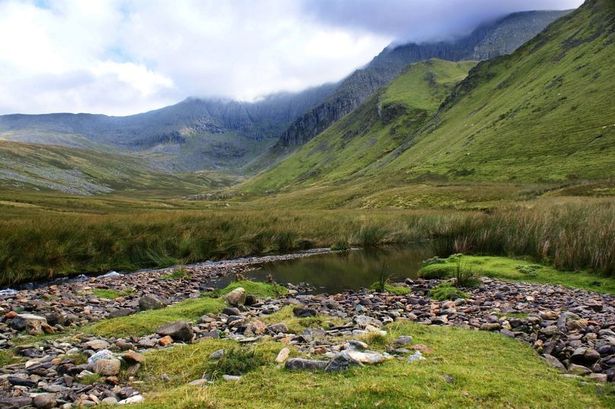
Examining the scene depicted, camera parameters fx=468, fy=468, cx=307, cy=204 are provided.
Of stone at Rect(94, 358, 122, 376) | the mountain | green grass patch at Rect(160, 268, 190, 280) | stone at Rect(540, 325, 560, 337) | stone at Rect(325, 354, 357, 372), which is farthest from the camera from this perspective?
the mountain

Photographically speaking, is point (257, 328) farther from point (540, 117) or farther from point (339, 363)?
point (540, 117)

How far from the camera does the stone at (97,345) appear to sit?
962cm

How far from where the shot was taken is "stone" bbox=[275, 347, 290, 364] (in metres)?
8.17

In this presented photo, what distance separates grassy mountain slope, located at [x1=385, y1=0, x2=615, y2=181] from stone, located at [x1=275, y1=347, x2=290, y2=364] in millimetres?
77817

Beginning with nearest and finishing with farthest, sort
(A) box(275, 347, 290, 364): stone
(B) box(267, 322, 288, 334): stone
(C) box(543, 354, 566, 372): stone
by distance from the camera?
(A) box(275, 347, 290, 364): stone < (C) box(543, 354, 566, 372): stone < (B) box(267, 322, 288, 334): stone

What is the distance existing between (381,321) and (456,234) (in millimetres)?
20242

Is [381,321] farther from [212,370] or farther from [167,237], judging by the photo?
[167,237]

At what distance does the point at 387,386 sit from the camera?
22.0 ft

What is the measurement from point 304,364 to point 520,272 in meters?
16.1

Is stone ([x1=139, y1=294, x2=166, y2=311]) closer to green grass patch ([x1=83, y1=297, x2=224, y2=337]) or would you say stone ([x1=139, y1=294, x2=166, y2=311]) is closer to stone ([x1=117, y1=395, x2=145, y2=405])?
green grass patch ([x1=83, y1=297, x2=224, y2=337])

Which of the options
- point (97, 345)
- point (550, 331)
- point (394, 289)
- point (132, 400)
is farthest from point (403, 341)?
point (394, 289)

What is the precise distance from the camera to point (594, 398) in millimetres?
6902

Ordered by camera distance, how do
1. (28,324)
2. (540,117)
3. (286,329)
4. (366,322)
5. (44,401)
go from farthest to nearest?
1. (540,117)
2. (366,322)
3. (28,324)
4. (286,329)
5. (44,401)

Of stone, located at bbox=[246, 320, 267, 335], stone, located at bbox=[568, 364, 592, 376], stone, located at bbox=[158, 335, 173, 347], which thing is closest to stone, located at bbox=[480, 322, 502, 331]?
stone, located at bbox=[568, 364, 592, 376]
